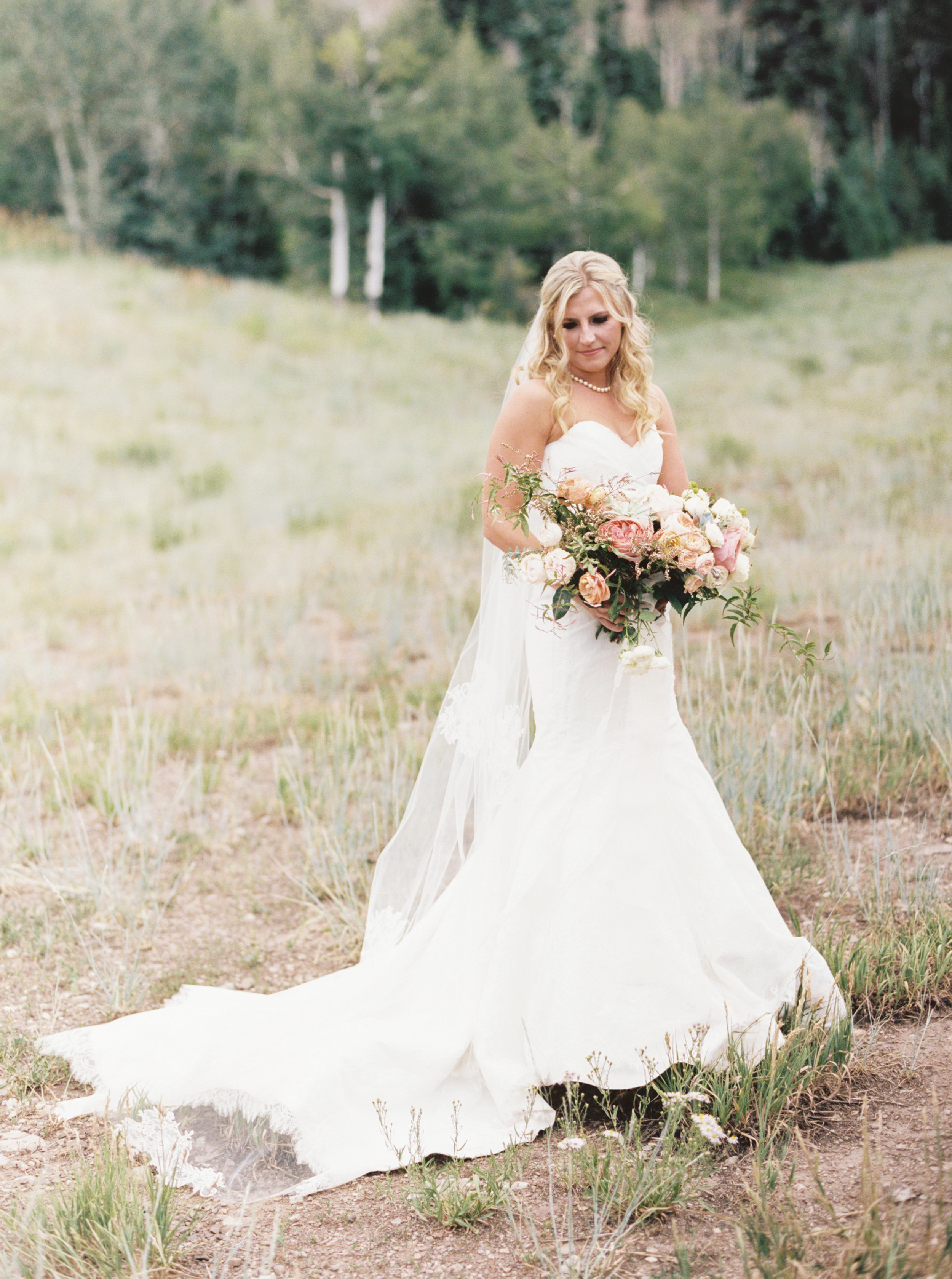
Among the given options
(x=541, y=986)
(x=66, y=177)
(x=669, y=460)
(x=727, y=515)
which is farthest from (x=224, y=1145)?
(x=66, y=177)

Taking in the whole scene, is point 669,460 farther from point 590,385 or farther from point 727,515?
point 727,515

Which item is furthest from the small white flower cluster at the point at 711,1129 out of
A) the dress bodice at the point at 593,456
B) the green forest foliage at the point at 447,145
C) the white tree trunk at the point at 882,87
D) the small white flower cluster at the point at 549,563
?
the white tree trunk at the point at 882,87

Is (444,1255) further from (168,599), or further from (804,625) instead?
(168,599)

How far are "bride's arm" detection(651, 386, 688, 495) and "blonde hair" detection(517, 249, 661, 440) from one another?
69 millimetres

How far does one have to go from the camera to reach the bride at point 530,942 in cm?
272

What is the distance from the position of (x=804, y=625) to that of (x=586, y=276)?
4.36 metres

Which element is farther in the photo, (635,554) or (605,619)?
(605,619)

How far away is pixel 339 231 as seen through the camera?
1033 inches

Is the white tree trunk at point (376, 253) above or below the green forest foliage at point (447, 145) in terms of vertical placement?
below

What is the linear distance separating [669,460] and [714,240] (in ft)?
105

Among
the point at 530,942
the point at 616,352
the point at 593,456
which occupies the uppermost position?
the point at 616,352

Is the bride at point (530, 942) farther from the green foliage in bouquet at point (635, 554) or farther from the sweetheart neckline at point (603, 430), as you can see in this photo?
the green foliage in bouquet at point (635, 554)

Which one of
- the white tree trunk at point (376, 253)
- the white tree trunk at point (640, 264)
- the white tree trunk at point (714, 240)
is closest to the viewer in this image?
the white tree trunk at point (376, 253)

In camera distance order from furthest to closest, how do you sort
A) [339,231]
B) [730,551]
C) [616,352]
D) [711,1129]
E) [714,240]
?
[714,240] < [339,231] < [616,352] < [730,551] < [711,1129]
